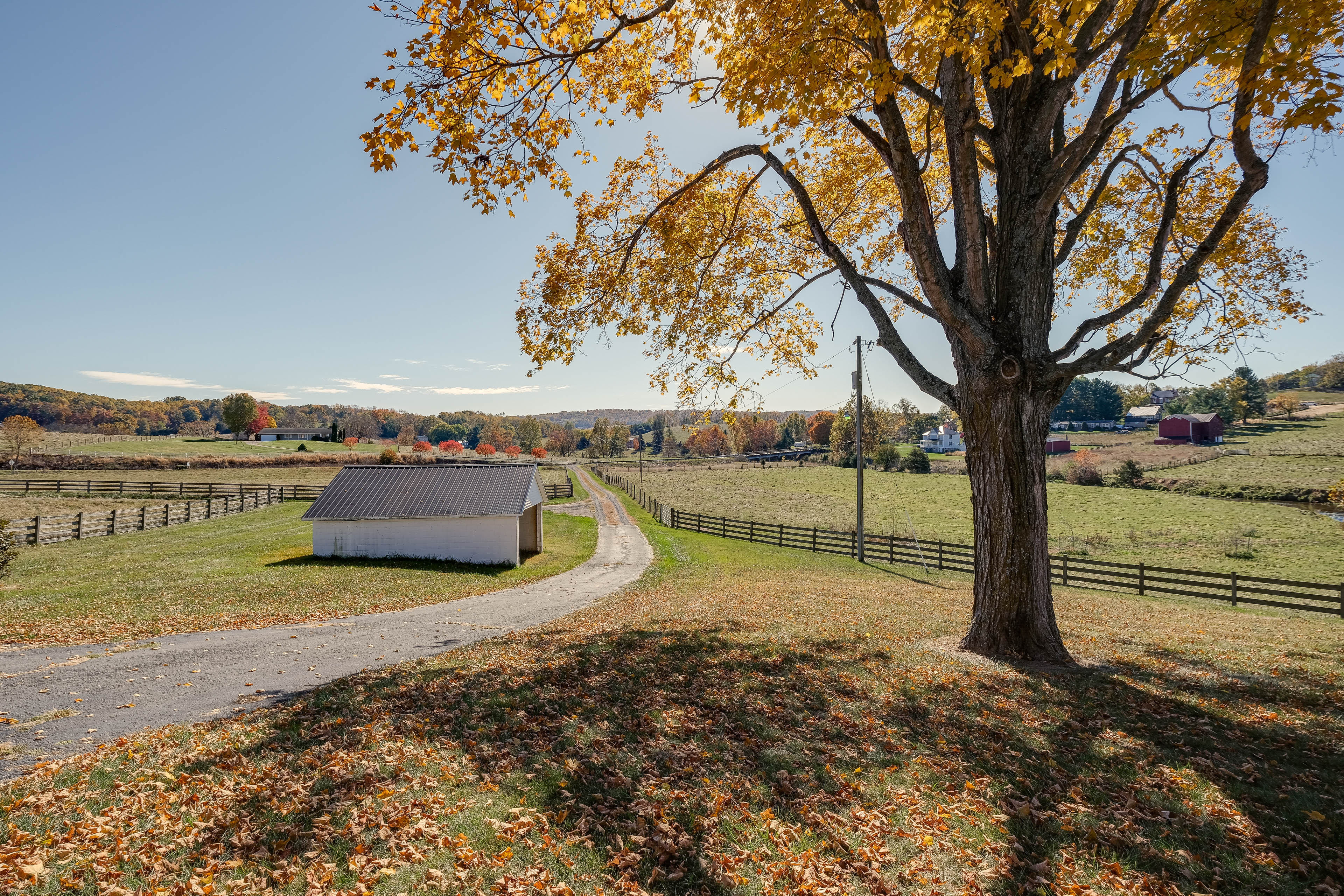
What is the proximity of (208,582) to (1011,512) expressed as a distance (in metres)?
20.1

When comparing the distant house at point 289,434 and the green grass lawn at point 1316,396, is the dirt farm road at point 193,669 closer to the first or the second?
the distant house at point 289,434

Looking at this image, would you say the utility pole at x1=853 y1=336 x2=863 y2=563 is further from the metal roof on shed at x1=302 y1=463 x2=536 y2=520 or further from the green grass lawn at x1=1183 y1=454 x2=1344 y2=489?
the green grass lawn at x1=1183 y1=454 x2=1344 y2=489

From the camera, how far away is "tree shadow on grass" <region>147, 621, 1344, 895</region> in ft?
12.1

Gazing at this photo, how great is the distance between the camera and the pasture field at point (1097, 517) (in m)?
27.6

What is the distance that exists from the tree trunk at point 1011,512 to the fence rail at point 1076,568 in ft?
12.1

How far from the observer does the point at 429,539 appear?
883 inches

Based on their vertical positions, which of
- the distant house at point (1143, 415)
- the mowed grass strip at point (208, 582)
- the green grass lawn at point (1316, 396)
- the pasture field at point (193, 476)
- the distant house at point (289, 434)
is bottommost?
the mowed grass strip at point (208, 582)

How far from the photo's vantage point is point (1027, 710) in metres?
6.01

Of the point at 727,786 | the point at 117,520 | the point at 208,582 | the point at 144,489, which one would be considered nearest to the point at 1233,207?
the point at 727,786

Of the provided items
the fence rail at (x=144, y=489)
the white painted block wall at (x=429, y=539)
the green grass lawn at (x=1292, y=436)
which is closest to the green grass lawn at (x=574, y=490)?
the fence rail at (x=144, y=489)

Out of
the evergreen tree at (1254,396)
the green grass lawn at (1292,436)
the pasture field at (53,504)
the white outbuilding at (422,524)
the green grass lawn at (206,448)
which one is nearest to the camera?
the white outbuilding at (422,524)

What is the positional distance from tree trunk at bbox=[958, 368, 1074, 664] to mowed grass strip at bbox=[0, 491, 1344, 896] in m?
0.66

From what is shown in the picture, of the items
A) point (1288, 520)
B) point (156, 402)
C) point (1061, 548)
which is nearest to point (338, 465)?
point (1061, 548)

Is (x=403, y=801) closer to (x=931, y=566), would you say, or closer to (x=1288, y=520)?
(x=931, y=566)
